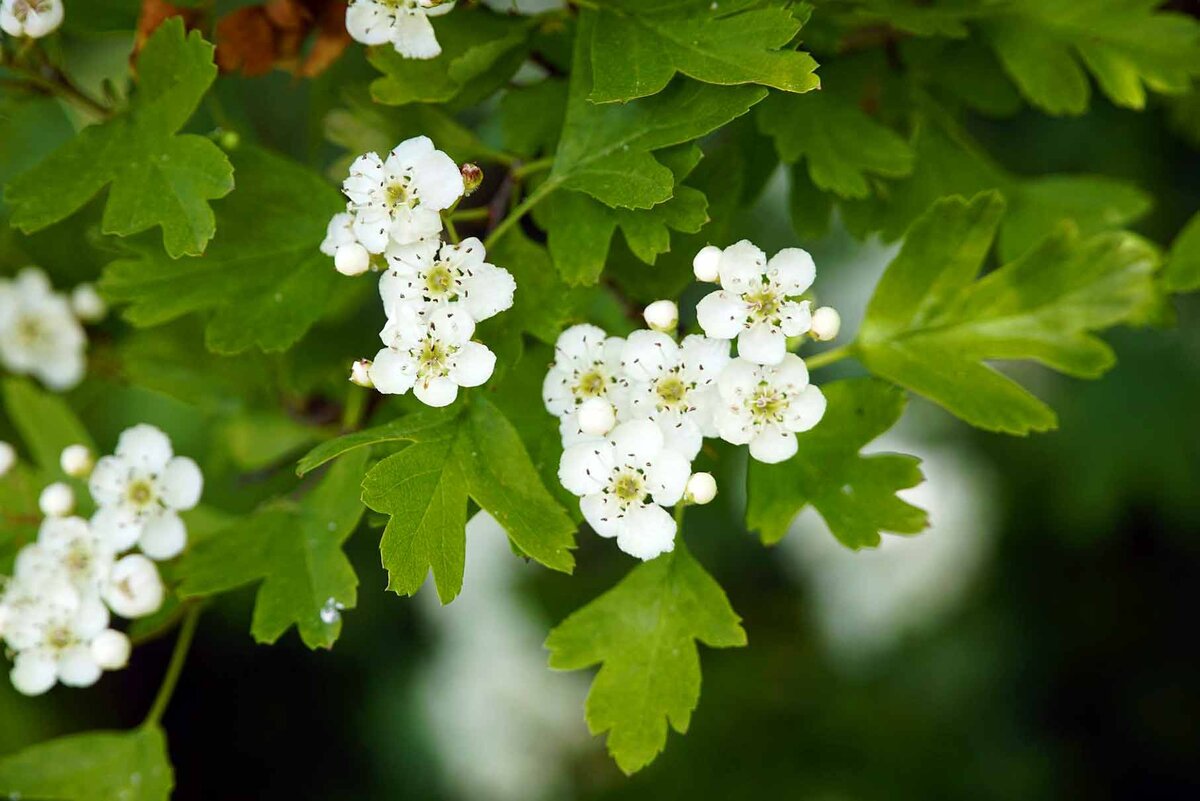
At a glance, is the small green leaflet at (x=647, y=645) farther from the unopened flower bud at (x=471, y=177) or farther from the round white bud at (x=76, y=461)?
the round white bud at (x=76, y=461)

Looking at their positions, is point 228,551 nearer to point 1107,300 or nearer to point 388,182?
point 388,182

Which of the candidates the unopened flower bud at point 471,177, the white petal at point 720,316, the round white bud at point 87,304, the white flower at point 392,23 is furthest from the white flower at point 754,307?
the round white bud at point 87,304

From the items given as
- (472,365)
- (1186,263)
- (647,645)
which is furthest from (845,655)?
(472,365)

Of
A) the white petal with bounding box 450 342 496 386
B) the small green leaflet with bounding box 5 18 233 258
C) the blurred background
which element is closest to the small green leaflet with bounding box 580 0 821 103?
the white petal with bounding box 450 342 496 386

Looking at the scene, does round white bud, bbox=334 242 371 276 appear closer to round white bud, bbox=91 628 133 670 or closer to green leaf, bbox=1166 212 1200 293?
round white bud, bbox=91 628 133 670

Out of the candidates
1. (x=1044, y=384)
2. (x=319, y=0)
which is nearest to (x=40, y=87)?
(x=319, y=0)

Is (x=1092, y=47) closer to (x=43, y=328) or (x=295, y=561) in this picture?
(x=295, y=561)

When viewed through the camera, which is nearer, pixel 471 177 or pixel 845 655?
pixel 471 177
